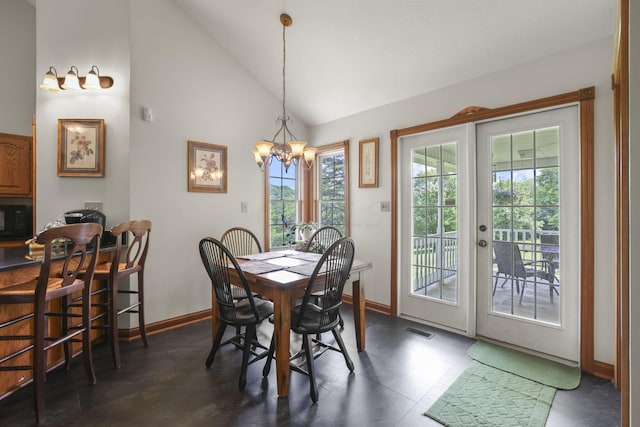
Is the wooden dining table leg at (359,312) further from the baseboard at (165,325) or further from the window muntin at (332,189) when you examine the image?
the baseboard at (165,325)

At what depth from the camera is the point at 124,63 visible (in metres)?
2.74

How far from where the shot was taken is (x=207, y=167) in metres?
3.31

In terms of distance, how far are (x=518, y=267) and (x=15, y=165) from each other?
5595 millimetres

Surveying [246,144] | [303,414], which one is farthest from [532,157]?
[246,144]

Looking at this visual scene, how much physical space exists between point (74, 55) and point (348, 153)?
299 centimetres

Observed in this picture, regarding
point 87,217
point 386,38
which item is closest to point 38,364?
point 87,217

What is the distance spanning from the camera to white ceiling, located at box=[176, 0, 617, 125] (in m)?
2.16

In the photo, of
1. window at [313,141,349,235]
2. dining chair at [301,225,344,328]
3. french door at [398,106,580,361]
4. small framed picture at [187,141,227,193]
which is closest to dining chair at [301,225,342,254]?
dining chair at [301,225,344,328]

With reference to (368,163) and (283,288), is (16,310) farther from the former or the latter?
(368,163)

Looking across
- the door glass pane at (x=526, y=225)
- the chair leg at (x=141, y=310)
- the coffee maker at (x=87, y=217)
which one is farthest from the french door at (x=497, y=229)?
the coffee maker at (x=87, y=217)

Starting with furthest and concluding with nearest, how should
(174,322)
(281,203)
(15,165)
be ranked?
(281,203) < (15,165) < (174,322)

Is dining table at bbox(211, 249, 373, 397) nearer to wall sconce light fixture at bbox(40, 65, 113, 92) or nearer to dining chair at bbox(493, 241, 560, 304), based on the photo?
dining chair at bbox(493, 241, 560, 304)

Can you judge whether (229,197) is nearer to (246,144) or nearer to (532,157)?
(246,144)

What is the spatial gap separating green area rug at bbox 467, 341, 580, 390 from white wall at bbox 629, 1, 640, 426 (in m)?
1.40
